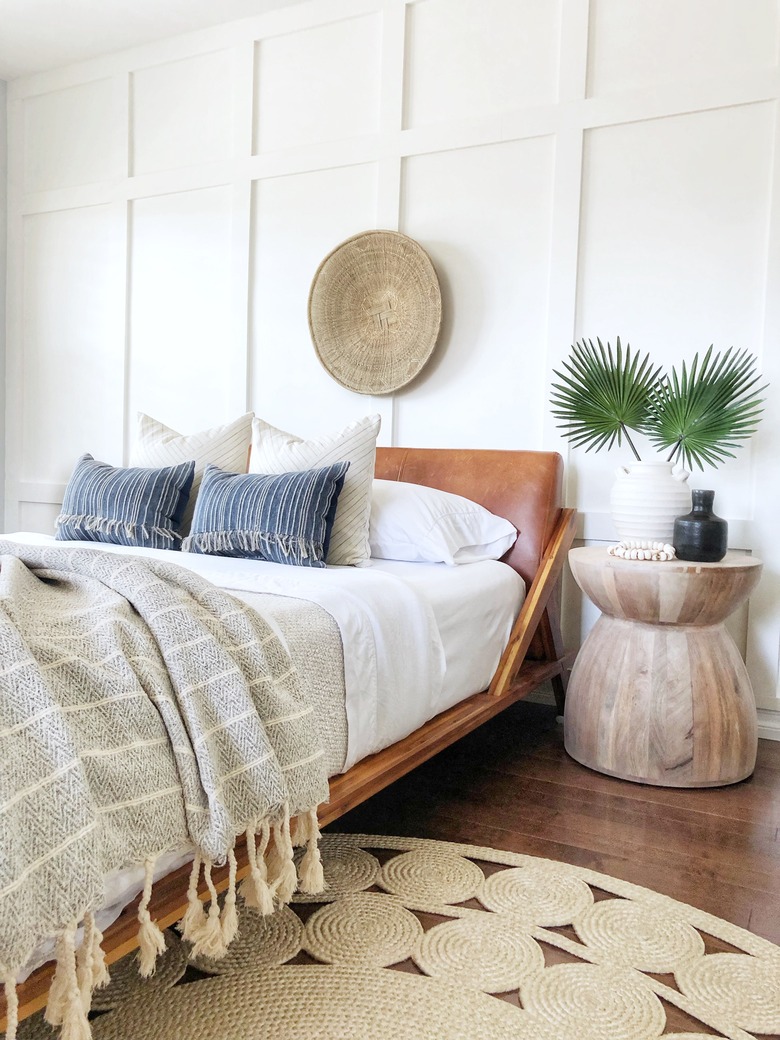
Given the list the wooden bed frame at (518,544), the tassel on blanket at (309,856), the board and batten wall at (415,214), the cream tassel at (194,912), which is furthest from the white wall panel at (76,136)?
the cream tassel at (194,912)

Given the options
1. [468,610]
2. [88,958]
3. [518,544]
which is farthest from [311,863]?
[518,544]

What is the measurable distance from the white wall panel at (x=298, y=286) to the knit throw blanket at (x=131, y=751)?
6.77 ft

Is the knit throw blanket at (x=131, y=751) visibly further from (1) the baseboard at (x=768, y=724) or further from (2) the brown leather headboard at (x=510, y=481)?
(1) the baseboard at (x=768, y=724)

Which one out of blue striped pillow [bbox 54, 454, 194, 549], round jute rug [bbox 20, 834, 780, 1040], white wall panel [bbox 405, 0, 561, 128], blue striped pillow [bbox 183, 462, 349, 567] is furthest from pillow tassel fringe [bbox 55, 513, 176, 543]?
white wall panel [bbox 405, 0, 561, 128]

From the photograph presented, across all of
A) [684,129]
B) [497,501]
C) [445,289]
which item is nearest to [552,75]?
[684,129]

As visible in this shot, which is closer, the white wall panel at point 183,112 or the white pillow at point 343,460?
the white pillow at point 343,460

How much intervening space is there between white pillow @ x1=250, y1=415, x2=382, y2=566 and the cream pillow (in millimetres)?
110

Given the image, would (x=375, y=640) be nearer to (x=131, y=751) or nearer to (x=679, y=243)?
(x=131, y=751)

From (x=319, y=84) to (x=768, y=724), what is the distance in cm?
304

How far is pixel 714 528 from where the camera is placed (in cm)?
238

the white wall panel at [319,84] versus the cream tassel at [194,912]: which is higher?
the white wall panel at [319,84]

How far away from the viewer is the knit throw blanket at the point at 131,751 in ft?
3.09

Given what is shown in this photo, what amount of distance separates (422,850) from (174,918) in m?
0.79

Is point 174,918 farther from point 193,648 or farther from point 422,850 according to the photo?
point 422,850
